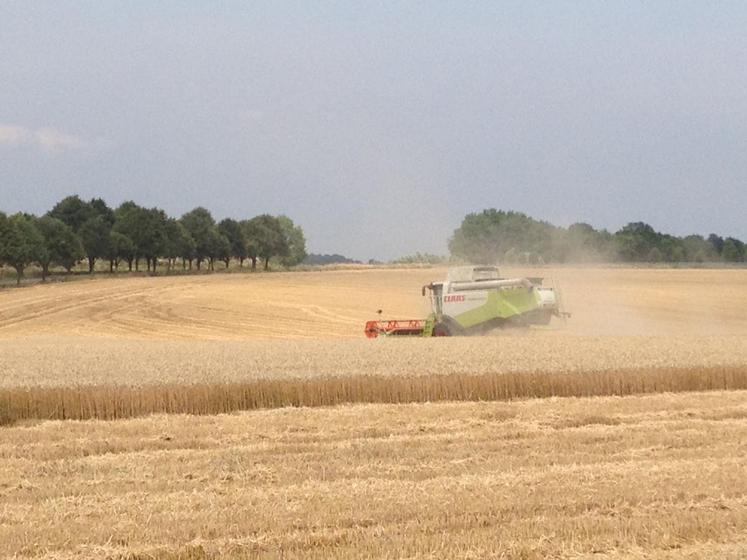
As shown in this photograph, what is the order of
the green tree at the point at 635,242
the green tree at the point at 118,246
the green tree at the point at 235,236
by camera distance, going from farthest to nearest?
the green tree at the point at 635,242, the green tree at the point at 235,236, the green tree at the point at 118,246

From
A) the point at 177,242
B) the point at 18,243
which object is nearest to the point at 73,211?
the point at 177,242

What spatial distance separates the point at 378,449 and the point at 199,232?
95451 mm

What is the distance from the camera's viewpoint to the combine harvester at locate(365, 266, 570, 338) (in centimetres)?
2323

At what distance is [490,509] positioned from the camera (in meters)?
7.55

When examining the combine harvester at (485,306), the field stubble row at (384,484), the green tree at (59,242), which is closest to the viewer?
the field stubble row at (384,484)

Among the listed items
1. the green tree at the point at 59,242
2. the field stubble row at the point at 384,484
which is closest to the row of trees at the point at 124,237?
the green tree at the point at 59,242

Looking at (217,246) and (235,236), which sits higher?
(235,236)

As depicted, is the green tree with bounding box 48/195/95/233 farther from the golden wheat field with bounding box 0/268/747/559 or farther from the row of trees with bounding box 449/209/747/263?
the golden wheat field with bounding box 0/268/747/559

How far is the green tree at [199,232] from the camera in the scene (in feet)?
337

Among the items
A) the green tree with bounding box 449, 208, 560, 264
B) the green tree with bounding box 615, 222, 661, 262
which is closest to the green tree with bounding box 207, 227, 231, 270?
the green tree with bounding box 449, 208, 560, 264

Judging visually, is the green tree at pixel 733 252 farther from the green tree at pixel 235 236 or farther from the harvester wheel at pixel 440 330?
the harvester wheel at pixel 440 330

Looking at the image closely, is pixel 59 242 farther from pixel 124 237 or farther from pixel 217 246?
pixel 217 246

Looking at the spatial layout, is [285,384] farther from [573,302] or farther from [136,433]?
[573,302]

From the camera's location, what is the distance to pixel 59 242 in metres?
73.6
